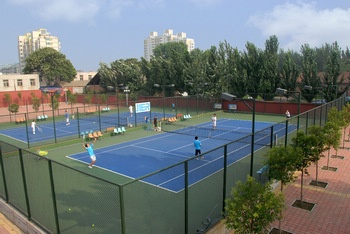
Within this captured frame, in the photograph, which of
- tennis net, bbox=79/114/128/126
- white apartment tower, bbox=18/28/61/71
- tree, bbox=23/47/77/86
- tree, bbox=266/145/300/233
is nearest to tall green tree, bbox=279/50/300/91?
tennis net, bbox=79/114/128/126

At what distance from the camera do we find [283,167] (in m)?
8.59

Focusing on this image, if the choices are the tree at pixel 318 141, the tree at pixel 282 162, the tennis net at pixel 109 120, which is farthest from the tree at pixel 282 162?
the tennis net at pixel 109 120

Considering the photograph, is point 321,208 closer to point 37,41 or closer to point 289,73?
point 289,73

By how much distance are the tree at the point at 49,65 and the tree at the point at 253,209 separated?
86.3 metres

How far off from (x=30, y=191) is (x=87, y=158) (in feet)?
34.3

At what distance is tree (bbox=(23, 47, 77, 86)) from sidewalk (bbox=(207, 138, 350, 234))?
8252 cm

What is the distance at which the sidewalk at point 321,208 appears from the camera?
9.09 metres

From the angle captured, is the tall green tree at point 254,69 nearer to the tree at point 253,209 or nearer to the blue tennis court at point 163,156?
the blue tennis court at point 163,156

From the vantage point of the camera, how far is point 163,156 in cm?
1953

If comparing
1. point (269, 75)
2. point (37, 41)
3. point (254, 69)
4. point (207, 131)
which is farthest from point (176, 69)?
point (37, 41)

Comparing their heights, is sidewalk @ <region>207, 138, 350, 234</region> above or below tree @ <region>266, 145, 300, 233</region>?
below

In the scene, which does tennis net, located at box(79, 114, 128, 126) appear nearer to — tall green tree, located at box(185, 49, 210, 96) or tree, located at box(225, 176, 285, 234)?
tall green tree, located at box(185, 49, 210, 96)

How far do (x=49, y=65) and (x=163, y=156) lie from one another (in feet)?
247

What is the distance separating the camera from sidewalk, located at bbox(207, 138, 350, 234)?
9086 mm
